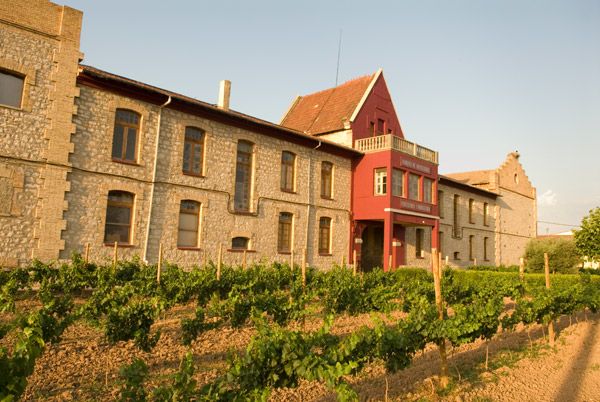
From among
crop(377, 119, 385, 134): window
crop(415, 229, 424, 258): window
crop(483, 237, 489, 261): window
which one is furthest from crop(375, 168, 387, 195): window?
crop(483, 237, 489, 261): window

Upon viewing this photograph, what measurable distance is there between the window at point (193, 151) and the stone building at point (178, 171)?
0.04m

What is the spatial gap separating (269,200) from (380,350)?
42.7 feet

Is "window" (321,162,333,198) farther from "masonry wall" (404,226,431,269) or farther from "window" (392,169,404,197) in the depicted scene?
"masonry wall" (404,226,431,269)

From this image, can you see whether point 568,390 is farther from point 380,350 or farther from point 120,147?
point 120,147

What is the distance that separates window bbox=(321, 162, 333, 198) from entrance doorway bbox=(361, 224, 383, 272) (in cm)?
436

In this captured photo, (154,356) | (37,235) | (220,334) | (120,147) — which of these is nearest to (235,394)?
(154,356)

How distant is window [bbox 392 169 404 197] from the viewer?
21531mm

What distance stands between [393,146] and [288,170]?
5835mm

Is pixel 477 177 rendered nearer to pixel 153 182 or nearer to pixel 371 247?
pixel 371 247

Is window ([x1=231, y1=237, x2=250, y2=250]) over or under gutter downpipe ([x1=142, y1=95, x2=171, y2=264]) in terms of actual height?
under

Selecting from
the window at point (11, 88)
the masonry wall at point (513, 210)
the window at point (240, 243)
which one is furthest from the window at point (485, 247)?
the window at point (11, 88)

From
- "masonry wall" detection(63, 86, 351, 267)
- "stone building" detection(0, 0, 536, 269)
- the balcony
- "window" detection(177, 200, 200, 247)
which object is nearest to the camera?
"stone building" detection(0, 0, 536, 269)

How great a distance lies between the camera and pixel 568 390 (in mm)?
6969

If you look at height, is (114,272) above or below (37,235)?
below
